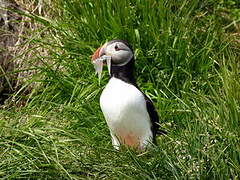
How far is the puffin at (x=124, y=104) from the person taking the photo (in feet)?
13.8

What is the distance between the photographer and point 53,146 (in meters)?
4.03

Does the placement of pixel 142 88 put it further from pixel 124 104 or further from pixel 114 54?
pixel 124 104

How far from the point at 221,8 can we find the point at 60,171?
320 cm

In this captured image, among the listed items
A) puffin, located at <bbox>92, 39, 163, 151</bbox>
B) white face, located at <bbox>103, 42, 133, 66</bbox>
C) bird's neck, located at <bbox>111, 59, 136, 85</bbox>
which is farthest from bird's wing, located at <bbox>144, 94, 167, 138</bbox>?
white face, located at <bbox>103, 42, 133, 66</bbox>

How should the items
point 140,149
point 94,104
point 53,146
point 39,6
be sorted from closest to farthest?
point 53,146, point 140,149, point 94,104, point 39,6

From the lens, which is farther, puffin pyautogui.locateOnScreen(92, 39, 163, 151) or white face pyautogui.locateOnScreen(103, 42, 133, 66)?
white face pyautogui.locateOnScreen(103, 42, 133, 66)

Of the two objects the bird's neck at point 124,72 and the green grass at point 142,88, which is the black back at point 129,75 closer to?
the bird's neck at point 124,72

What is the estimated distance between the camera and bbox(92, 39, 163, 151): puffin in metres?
4.20

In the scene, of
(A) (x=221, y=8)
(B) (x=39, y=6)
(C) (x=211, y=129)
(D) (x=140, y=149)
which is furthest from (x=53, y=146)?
(A) (x=221, y=8)

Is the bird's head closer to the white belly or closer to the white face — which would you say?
the white face

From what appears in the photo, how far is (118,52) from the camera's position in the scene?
4.32 metres

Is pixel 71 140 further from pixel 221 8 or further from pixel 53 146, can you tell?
pixel 221 8

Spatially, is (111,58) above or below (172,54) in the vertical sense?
above

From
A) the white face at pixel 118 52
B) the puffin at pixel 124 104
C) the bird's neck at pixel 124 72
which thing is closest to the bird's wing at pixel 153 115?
the puffin at pixel 124 104
